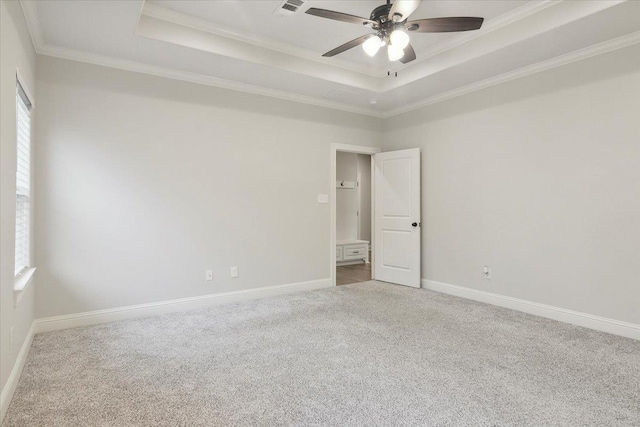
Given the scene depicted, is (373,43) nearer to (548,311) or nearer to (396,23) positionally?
(396,23)

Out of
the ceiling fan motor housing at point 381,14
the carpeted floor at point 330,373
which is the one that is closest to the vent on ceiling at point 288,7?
the ceiling fan motor housing at point 381,14

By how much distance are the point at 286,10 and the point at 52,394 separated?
3.37 m

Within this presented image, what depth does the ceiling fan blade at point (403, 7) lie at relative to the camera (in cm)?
225

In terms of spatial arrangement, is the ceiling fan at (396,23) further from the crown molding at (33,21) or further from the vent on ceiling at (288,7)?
the crown molding at (33,21)

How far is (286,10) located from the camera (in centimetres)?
307

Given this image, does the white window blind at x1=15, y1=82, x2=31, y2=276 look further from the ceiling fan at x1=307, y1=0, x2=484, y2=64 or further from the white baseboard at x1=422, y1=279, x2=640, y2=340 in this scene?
the white baseboard at x1=422, y1=279, x2=640, y2=340

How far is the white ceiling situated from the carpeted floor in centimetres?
264

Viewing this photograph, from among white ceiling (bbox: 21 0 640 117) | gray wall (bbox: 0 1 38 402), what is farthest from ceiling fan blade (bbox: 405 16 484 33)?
gray wall (bbox: 0 1 38 402)

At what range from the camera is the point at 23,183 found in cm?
280

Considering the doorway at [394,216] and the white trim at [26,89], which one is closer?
the white trim at [26,89]

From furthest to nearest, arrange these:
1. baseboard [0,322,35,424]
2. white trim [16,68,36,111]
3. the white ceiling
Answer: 1. the white ceiling
2. white trim [16,68,36,111]
3. baseboard [0,322,35,424]

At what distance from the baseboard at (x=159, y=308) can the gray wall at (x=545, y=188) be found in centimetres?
211

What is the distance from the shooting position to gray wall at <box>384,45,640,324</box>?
10.1 ft

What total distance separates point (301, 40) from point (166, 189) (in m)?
2.18
